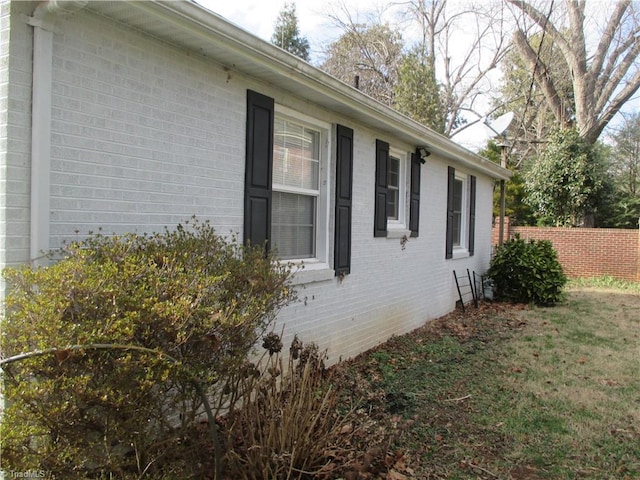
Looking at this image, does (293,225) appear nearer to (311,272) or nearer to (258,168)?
(311,272)

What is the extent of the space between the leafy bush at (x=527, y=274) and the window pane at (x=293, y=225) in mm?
7184

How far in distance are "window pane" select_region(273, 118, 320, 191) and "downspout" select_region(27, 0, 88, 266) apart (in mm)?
2329

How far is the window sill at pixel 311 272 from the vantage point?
4825 millimetres

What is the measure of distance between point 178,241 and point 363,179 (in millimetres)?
3529

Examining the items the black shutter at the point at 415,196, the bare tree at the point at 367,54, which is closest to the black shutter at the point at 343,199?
the black shutter at the point at 415,196

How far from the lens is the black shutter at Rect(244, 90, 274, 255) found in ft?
14.1

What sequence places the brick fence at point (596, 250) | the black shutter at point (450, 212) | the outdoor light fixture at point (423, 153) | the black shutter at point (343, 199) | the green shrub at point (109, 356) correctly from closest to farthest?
the green shrub at point (109, 356) < the black shutter at point (343, 199) < the outdoor light fixture at point (423, 153) < the black shutter at point (450, 212) < the brick fence at point (596, 250)

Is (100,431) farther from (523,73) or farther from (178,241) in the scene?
(523,73)

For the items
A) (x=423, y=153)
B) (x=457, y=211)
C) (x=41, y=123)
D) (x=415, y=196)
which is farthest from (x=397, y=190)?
(x=41, y=123)

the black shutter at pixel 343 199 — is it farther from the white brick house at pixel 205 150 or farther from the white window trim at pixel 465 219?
the white window trim at pixel 465 219

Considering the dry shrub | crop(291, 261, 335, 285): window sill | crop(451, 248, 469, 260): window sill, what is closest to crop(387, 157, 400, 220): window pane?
crop(291, 261, 335, 285): window sill

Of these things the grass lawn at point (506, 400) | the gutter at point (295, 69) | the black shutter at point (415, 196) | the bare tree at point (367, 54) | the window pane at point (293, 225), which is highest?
the bare tree at point (367, 54)

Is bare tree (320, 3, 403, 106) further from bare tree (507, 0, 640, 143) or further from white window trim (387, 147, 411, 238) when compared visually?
white window trim (387, 147, 411, 238)

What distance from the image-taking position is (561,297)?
1116cm
